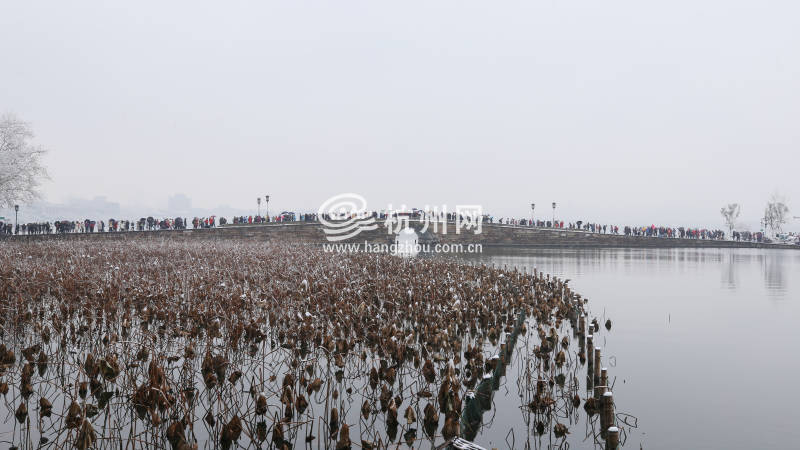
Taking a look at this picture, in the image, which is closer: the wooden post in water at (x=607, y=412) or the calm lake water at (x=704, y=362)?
the wooden post in water at (x=607, y=412)

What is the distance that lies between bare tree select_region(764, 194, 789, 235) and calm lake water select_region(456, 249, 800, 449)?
7297cm

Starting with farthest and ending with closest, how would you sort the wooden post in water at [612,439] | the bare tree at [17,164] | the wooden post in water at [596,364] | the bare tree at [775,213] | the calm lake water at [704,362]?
1. the bare tree at [775,213]
2. the bare tree at [17,164]
3. the wooden post in water at [596,364]
4. the calm lake water at [704,362]
5. the wooden post in water at [612,439]

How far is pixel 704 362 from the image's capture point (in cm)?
951

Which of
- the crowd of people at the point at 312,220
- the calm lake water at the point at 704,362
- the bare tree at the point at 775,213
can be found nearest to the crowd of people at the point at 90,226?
the crowd of people at the point at 312,220

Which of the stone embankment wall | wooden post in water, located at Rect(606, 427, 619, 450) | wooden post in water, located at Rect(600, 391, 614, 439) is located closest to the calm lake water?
wooden post in water, located at Rect(600, 391, 614, 439)

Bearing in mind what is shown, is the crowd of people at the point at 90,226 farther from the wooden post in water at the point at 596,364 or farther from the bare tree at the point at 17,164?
the wooden post in water at the point at 596,364

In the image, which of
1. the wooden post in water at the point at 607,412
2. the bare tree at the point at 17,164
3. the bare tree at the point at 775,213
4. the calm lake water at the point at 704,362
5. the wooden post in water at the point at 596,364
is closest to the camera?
the wooden post in water at the point at 607,412

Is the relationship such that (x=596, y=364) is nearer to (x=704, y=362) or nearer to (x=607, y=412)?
(x=607, y=412)

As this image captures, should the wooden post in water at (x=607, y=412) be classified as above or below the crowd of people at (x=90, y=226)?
below

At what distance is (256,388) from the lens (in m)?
6.65

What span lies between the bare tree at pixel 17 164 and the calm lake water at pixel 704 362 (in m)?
46.2

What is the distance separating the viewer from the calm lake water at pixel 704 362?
627cm

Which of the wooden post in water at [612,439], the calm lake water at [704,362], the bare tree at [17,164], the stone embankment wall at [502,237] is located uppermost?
the bare tree at [17,164]

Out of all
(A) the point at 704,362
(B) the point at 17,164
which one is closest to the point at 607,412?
(A) the point at 704,362
